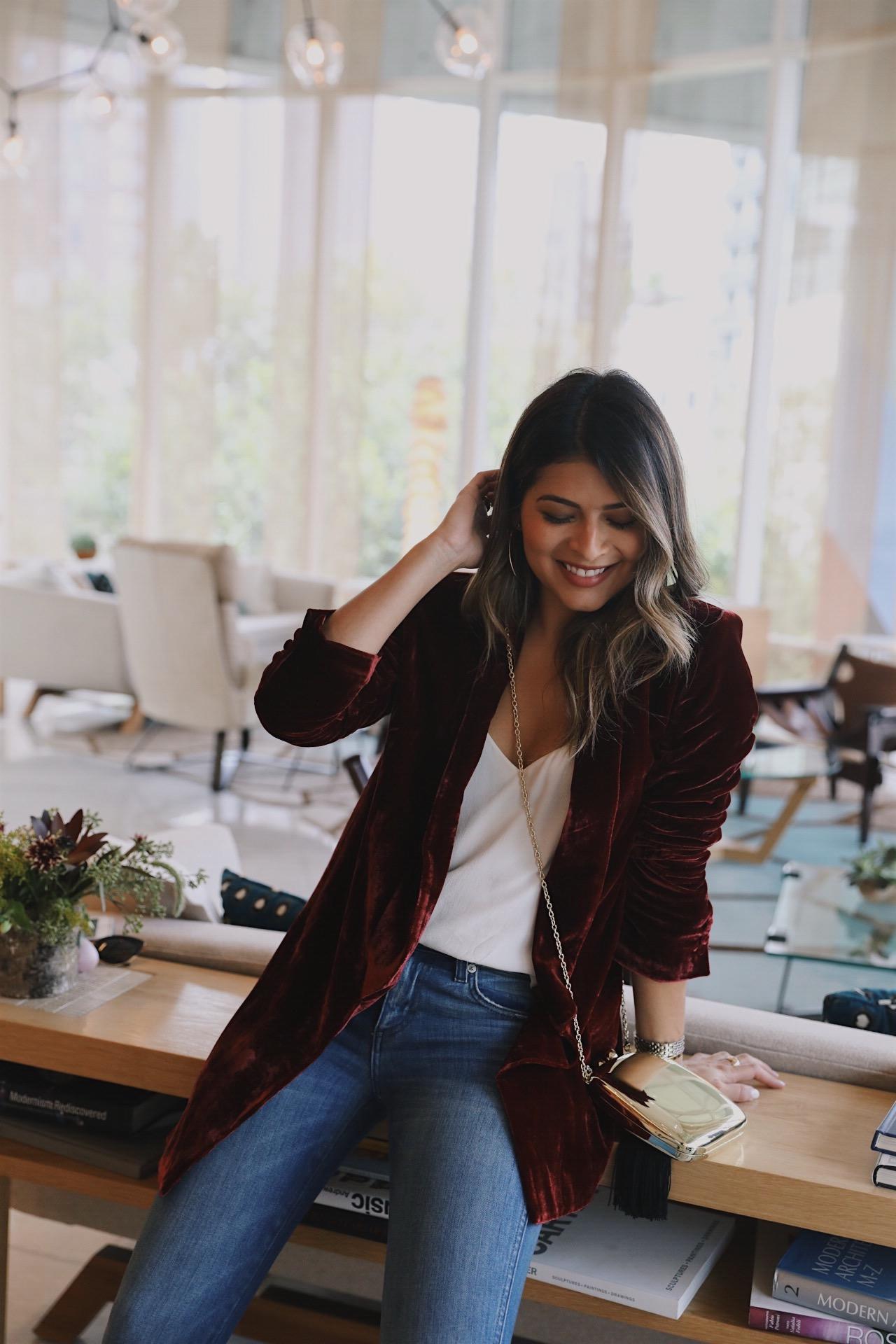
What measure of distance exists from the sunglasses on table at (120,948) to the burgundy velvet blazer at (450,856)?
41cm

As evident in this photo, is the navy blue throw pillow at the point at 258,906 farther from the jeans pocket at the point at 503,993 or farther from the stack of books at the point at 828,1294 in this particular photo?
the stack of books at the point at 828,1294

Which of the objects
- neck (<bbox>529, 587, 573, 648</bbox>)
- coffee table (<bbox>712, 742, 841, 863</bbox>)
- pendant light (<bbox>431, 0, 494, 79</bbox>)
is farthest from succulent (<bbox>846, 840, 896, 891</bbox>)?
pendant light (<bbox>431, 0, 494, 79</bbox>)

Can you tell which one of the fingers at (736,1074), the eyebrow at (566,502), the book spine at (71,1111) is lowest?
the book spine at (71,1111)

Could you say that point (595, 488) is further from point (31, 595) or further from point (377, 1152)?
point (31, 595)

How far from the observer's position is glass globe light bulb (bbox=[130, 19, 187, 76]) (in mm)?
5406

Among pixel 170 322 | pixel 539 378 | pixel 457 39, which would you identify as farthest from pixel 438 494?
pixel 457 39

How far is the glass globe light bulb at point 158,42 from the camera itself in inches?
213

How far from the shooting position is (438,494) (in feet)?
27.0

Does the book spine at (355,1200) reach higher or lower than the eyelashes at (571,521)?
lower

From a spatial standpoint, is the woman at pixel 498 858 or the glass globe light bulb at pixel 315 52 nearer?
the woman at pixel 498 858

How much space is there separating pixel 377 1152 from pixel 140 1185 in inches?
11.9

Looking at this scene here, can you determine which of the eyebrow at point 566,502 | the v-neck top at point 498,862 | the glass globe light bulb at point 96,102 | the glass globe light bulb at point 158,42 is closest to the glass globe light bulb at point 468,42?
the glass globe light bulb at point 158,42

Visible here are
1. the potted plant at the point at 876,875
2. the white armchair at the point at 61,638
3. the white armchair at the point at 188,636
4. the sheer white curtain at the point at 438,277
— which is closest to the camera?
the potted plant at the point at 876,875

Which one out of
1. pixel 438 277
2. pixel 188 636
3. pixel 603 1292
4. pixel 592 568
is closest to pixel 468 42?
pixel 188 636
